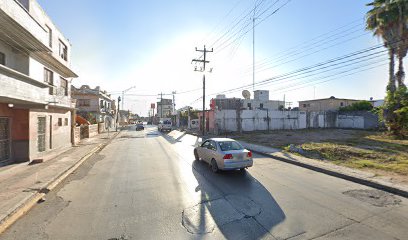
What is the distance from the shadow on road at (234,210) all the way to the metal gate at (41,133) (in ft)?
36.3

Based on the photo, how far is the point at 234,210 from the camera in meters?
5.82

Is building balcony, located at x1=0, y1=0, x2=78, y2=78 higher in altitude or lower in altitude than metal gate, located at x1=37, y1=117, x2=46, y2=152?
higher

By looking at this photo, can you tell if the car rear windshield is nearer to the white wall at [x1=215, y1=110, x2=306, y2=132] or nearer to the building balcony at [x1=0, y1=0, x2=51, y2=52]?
the building balcony at [x1=0, y1=0, x2=51, y2=52]

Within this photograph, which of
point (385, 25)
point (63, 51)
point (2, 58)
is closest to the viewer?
point (2, 58)

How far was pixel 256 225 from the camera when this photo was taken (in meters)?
5.00

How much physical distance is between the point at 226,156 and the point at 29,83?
8.84 meters

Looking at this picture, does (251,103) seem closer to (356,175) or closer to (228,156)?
(356,175)

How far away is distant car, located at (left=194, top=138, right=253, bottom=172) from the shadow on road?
2.89 ft

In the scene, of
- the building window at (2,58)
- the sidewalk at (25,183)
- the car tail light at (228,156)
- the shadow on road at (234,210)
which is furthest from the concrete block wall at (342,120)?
the building window at (2,58)

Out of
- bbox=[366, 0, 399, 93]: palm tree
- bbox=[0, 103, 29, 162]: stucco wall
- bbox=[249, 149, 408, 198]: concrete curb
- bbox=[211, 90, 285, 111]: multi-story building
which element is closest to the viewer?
bbox=[249, 149, 408, 198]: concrete curb

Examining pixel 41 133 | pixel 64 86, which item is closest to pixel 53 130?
pixel 41 133

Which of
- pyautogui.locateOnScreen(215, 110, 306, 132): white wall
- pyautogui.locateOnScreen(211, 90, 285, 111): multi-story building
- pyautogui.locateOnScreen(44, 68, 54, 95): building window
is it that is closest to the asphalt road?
pyautogui.locateOnScreen(44, 68, 54, 95): building window

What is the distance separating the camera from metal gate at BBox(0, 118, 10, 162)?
37.2ft

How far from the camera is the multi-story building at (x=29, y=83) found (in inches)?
340
